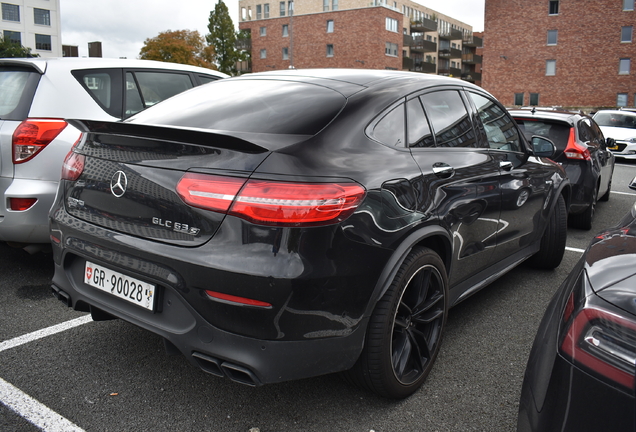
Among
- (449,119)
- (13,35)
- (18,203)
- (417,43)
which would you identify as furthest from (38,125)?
(13,35)

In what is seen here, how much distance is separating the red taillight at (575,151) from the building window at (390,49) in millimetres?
59355

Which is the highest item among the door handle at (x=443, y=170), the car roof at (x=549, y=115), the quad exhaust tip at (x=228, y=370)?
the car roof at (x=549, y=115)

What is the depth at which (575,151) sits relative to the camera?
6.55 meters

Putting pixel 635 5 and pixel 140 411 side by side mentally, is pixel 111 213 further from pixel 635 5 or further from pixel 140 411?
pixel 635 5

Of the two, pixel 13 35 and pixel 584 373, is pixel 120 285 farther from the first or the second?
pixel 13 35

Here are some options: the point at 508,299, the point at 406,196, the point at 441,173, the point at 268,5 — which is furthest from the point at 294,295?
the point at 268,5

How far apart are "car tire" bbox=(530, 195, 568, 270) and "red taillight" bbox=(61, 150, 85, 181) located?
12.3 feet

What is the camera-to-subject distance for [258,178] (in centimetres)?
215

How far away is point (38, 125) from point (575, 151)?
18.7 feet

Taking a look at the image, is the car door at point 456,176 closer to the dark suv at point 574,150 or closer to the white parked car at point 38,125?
the white parked car at point 38,125

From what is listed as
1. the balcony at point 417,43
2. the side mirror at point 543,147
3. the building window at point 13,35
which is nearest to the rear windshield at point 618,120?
the side mirror at point 543,147

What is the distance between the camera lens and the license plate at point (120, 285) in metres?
2.38

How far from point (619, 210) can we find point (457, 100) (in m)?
6.21

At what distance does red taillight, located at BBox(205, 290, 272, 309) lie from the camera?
2.12 meters
